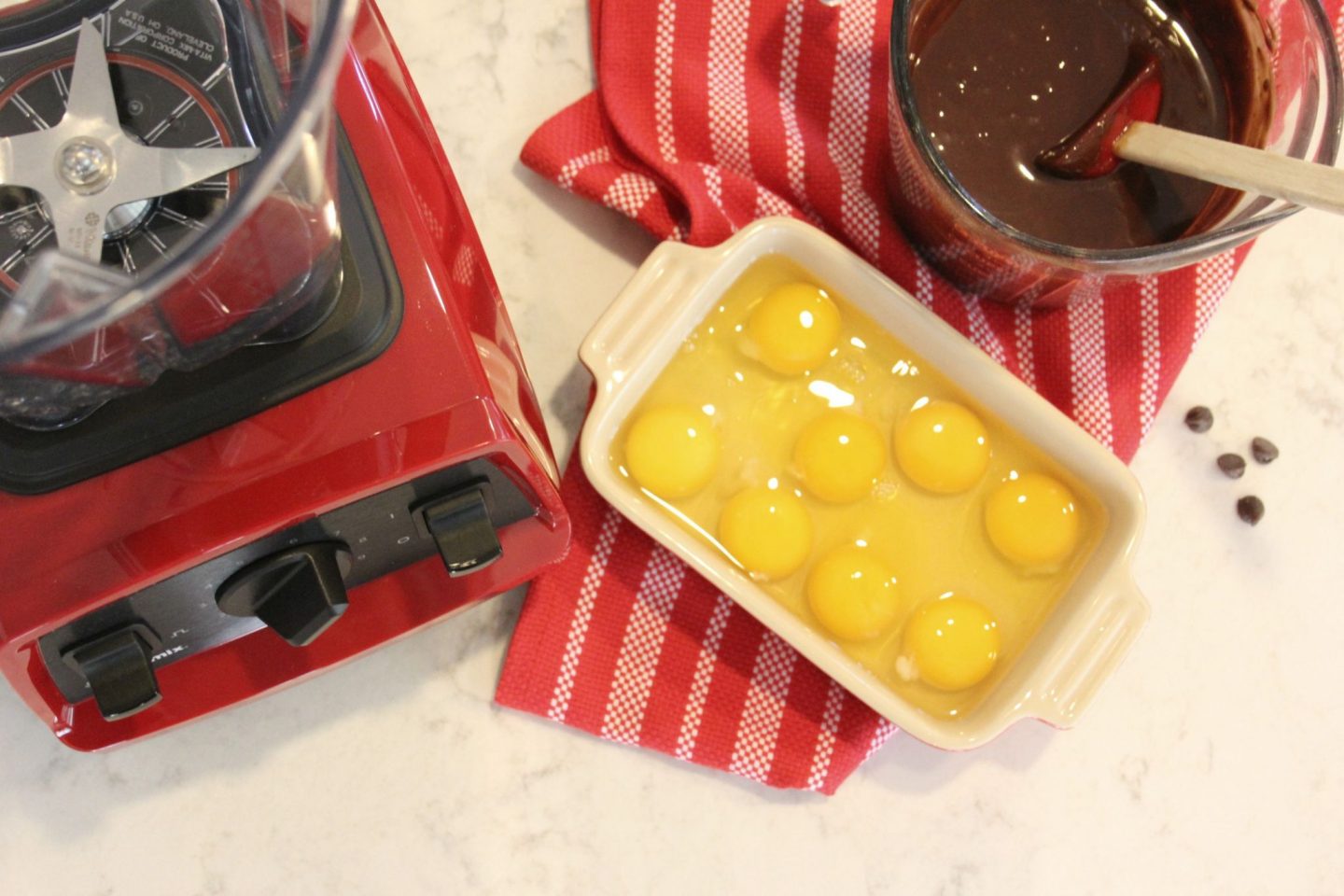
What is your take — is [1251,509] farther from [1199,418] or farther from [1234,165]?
[1234,165]

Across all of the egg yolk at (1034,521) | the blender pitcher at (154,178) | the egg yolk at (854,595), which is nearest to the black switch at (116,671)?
the blender pitcher at (154,178)

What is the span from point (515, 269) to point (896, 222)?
317mm

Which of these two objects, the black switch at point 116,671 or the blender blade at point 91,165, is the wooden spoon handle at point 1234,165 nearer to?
the blender blade at point 91,165

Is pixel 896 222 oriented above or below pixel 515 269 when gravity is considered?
above

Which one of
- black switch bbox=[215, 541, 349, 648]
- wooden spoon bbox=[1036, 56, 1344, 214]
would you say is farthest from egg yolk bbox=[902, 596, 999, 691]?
black switch bbox=[215, 541, 349, 648]

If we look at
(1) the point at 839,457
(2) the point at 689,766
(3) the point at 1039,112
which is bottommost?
(2) the point at 689,766

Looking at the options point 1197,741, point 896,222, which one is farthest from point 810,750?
point 896,222

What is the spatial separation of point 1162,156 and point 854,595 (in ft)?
1.24

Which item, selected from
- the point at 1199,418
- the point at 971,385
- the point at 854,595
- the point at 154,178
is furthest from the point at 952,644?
the point at 154,178

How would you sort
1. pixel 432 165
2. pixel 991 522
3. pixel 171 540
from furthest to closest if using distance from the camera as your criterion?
pixel 991 522 < pixel 432 165 < pixel 171 540

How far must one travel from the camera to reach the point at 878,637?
0.89m

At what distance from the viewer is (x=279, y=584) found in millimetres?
661

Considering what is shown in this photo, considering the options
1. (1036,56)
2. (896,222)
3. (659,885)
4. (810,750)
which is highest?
(1036,56)

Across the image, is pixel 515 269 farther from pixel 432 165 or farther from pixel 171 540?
pixel 171 540
